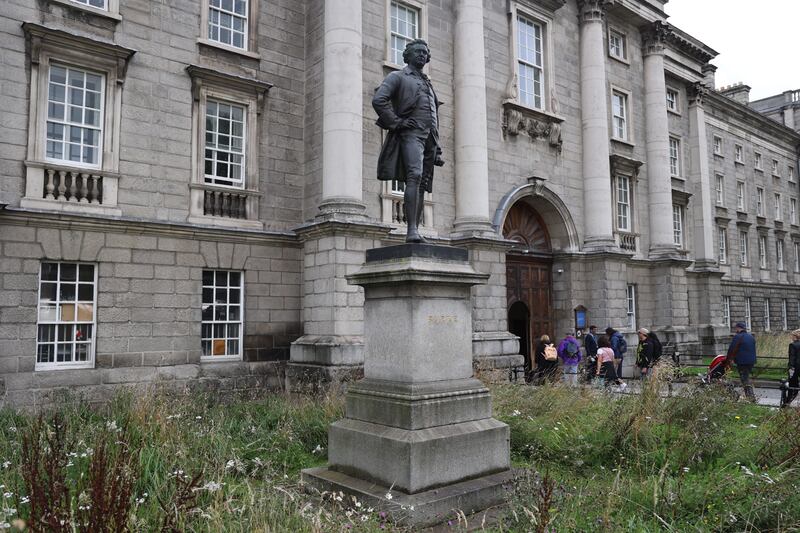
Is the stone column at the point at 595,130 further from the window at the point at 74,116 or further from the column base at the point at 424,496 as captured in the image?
the column base at the point at 424,496

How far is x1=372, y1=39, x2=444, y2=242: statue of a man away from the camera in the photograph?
7.12m

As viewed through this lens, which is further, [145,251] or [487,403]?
[145,251]

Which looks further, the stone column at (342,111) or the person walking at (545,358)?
the person walking at (545,358)

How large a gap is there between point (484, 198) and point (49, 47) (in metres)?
10.9

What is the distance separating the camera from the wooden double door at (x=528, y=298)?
19.4m

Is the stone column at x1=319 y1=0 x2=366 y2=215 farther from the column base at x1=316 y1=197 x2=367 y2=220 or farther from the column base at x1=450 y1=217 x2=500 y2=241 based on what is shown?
the column base at x1=450 y1=217 x2=500 y2=241

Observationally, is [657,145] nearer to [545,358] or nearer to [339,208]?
[545,358]

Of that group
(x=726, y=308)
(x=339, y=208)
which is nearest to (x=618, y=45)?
(x=339, y=208)

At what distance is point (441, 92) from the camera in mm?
17125

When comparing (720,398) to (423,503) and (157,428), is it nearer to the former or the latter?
(423,503)

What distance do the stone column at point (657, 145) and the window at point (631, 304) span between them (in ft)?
5.85

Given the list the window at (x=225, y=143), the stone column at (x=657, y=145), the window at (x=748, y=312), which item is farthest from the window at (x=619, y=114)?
the window at (x=748, y=312)

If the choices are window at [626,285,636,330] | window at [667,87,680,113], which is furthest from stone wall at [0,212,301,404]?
window at [667,87,680,113]

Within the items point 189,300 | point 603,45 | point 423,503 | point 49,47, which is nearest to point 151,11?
point 49,47
